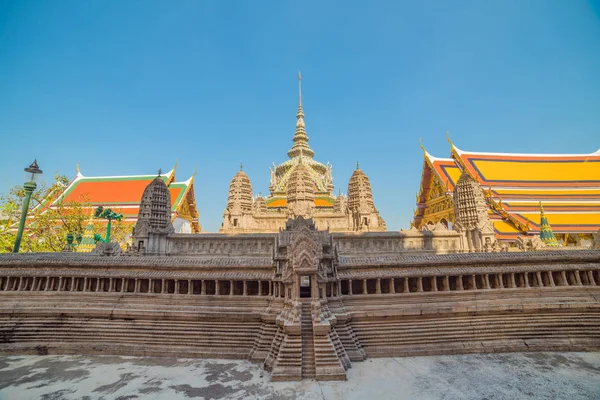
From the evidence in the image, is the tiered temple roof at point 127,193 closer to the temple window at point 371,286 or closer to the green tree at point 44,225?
the green tree at point 44,225

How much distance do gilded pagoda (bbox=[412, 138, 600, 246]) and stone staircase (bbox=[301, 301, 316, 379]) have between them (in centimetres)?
3084

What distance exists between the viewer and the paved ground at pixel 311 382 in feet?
30.8

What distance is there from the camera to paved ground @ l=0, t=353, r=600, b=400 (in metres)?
9.40

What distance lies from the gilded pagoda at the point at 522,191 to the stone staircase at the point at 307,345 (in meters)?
30.8

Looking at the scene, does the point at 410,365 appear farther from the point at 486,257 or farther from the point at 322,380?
the point at 486,257

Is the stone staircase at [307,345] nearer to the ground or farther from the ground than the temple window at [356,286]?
nearer to the ground

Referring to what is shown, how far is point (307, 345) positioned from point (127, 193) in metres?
48.2

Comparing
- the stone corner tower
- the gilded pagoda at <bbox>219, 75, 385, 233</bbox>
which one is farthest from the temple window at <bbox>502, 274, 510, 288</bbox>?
the gilded pagoda at <bbox>219, 75, 385, 233</bbox>

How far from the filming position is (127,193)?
49312mm

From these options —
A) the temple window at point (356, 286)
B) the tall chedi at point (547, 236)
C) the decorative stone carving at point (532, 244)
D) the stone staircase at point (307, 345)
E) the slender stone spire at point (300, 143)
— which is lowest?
the stone staircase at point (307, 345)

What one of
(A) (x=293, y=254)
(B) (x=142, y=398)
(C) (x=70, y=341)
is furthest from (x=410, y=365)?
(C) (x=70, y=341)

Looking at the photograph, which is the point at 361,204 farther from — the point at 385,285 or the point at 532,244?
the point at 385,285

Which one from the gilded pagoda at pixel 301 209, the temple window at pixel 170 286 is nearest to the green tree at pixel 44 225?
the gilded pagoda at pixel 301 209

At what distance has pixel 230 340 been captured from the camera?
42.0 feet
